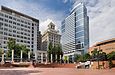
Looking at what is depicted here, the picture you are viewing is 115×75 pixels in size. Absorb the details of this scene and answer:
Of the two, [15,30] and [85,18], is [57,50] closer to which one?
[15,30]

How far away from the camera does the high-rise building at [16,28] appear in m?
84.6

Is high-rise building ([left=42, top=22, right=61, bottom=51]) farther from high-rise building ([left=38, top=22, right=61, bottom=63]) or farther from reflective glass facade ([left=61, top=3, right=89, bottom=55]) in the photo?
reflective glass facade ([left=61, top=3, right=89, bottom=55])

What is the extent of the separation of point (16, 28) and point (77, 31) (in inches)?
2427

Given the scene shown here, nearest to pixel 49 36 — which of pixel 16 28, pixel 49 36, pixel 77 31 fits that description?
pixel 49 36

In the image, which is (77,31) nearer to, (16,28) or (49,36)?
(49,36)

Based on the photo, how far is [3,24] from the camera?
277 ft

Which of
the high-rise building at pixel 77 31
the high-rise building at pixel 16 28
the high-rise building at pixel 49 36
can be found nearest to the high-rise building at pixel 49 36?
the high-rise building at pixel 49 36

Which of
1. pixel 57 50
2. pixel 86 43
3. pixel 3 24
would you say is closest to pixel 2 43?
pixel 3 24

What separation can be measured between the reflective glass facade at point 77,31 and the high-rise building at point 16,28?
36.5 metres

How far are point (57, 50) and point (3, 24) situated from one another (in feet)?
99.4

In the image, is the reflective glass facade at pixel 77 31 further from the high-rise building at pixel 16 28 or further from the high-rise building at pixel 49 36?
the high-rise building at pixel 16 28

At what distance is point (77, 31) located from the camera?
143125 millimetres

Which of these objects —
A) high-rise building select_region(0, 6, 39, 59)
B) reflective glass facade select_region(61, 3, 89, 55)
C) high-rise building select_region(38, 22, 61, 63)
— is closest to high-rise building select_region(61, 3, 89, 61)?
reflective glass facade select_region(61, 3, 89, 55)

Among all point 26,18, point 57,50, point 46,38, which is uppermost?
point 26,18
